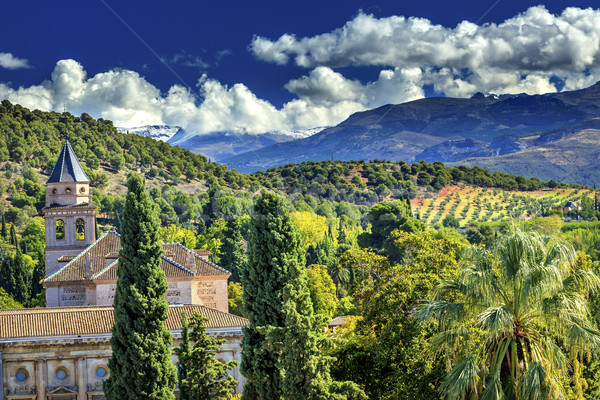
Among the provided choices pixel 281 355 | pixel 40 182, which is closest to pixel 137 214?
pixel 281 355

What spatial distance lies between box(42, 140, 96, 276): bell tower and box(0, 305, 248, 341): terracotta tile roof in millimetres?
11292

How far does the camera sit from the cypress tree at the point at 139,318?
952 inches

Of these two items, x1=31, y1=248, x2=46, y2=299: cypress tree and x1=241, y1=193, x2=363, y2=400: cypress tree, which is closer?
x1=241, y1=193, x2=363, y2=400: cypress tree

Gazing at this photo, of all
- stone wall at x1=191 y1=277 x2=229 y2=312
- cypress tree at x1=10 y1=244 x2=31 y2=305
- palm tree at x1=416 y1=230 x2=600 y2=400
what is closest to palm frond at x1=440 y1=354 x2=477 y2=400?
palm tree at x1=416 y1=230 x2=600 y2=400

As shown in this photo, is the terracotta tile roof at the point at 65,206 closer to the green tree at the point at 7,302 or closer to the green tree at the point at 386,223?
the green tree at the point at 7,302

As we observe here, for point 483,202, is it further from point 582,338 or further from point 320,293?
point 582,338

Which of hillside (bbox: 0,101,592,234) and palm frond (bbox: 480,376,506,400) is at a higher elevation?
hillside (bbox: 0,101,592,234)

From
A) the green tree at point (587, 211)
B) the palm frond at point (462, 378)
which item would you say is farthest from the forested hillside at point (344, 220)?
the palm frond at point (462, 378)

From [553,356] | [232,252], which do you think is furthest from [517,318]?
[232,252]

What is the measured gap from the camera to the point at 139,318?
24.4 metres

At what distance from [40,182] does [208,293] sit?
8756 centimetres

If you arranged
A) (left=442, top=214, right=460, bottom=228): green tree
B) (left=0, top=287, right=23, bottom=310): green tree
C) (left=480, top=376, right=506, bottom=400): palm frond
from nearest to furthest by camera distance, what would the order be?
(left=480, top=376, right=506, bottom=400): palm frond → (left=0, top=287, right=23, bottom=310): green tree → (left=442, top=214, right=460, bottom=228): green tree

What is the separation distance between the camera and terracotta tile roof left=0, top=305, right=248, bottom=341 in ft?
105

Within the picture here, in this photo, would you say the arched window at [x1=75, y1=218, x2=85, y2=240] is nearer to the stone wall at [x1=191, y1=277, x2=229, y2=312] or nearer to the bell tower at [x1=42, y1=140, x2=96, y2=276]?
the bell tower at [x1=42, y1=140, x2=96, y2=276]
